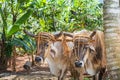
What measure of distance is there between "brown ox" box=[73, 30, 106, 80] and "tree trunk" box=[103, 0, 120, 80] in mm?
1118

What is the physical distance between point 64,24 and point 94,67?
A: 4288 mm

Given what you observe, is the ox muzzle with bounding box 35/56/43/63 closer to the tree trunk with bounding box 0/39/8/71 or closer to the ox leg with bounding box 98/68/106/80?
the ox leg with bounding box 98/68/106/80

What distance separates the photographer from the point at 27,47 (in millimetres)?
10125

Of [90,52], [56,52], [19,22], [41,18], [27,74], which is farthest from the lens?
[41,18]

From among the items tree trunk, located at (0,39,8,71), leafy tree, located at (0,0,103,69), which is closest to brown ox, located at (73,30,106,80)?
leafy tree, located at (0,0,103,69)

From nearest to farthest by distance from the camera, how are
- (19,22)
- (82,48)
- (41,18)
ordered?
(82,48) → (19,22) → (41,18)

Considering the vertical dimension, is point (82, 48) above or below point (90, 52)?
above

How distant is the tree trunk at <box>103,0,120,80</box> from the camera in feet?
17.0

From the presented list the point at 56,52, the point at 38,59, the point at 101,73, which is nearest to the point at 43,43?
the point at 38,59

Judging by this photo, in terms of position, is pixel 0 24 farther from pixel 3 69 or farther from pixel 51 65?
pixel 51 65

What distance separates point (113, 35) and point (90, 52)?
5.63 ft

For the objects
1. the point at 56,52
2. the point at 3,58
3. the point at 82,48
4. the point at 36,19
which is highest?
the point at 36,19

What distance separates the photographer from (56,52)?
24.1 feet

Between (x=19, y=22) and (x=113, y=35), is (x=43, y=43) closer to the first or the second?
(x=113, y=35)
